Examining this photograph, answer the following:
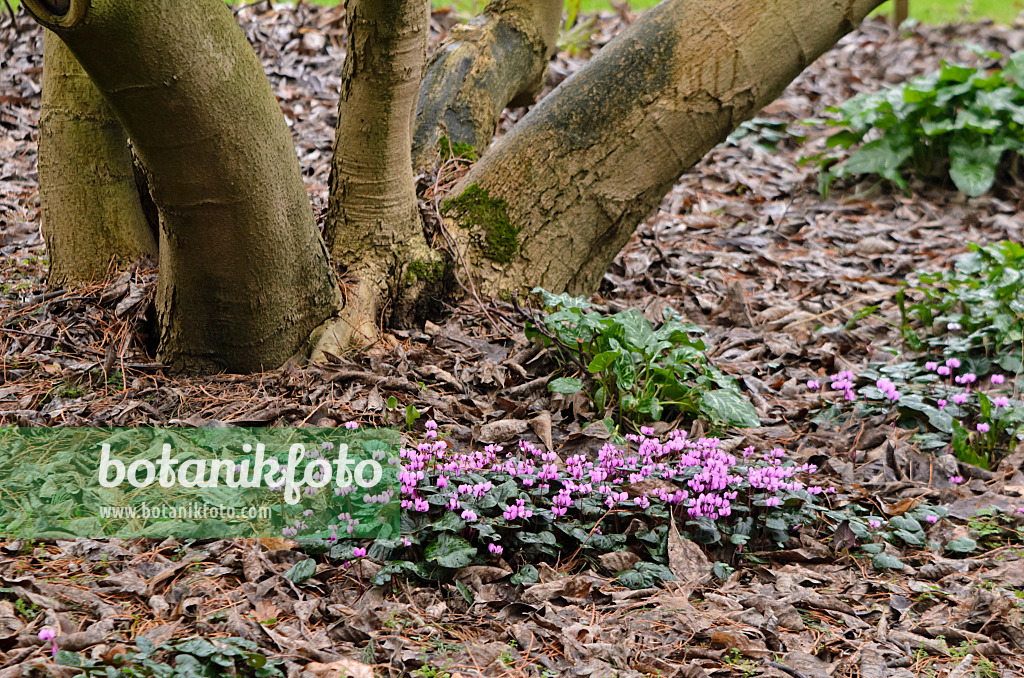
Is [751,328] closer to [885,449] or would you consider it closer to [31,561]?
[885,449]

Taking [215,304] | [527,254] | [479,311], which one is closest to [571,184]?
[527,254]

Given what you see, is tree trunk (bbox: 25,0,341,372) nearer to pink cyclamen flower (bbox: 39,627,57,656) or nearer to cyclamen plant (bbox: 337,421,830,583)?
cyclamen plant (bbox: 337,421,830,583)

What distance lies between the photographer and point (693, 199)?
5.95 metres

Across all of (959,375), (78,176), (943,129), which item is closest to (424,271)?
(78,176)

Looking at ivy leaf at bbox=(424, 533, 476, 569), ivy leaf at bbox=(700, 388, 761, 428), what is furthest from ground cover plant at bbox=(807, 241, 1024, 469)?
ivy leaf at bbox=(424, 533, 476, 569)

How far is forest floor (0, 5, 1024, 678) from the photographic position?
6.63 feet

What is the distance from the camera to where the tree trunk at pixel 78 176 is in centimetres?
342

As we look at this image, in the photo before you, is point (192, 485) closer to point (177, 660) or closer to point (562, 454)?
point (177, 660)

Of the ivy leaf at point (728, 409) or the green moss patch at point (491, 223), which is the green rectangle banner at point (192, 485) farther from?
the green moss patch at point (491, 223)

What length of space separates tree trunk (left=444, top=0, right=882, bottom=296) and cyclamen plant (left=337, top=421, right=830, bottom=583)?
1263 mm

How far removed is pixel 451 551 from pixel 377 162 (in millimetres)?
1664

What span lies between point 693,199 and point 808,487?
11.6ft

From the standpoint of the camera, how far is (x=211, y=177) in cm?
258

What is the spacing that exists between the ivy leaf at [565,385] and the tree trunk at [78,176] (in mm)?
1925
